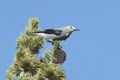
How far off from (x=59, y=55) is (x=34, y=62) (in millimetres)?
348

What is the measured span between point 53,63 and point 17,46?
27.8 inches

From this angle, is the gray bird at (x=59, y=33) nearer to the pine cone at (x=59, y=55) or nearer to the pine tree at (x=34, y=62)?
the pine tree at (x=34, y=62)

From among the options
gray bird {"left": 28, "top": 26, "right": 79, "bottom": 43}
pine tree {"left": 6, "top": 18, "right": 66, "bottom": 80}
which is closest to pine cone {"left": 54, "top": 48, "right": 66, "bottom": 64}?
pine tree {"left": 6, "top": 18, "right": 66, "bottom": 80}

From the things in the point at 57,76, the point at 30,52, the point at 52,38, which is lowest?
the point at 57,76

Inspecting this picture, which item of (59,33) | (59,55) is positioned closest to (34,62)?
(59,55)

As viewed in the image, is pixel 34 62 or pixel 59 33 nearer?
pixel 34 62

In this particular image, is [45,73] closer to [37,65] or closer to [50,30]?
[37,65]

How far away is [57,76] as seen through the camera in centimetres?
503

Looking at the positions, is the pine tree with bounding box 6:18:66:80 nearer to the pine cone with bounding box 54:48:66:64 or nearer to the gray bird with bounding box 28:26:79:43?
the pine cone with bounding box 54:48:66:64

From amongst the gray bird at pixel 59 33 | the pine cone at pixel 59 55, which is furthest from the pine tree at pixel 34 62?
the gray bird at pixel 59 33

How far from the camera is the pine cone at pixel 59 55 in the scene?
17.3 ft

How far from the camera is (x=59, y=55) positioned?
5301mm

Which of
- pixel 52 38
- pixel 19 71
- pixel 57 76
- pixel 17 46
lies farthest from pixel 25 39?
pixel 52 38

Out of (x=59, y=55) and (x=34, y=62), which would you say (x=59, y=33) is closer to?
(x=59, y=55)
